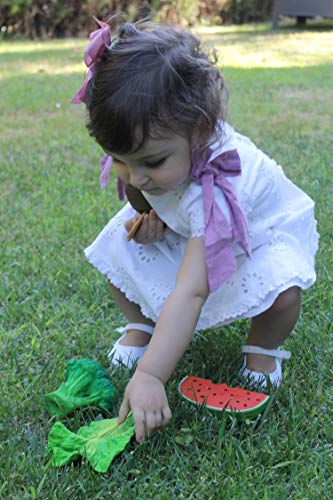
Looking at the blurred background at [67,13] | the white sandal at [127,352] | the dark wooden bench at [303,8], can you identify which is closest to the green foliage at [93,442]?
the white sandal at [127,352]

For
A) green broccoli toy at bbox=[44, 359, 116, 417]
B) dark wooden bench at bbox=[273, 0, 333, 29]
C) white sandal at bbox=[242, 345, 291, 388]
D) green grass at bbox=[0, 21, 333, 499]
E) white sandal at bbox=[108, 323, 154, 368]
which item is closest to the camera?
green grass at bbox=[0, 21, 333, 499]

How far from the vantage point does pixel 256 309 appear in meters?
1.65

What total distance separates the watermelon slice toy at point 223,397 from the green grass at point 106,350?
25mm

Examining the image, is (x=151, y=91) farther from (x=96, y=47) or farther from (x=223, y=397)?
(x=223, y=397)

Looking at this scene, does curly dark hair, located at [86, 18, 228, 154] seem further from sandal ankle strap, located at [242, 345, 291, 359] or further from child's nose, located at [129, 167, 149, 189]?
sandal ankle strap, located at [242, 345, 291, 359]

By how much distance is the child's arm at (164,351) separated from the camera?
4.63ft

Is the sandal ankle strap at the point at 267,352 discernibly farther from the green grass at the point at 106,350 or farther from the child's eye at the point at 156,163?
the child's eye at the point at 156,163

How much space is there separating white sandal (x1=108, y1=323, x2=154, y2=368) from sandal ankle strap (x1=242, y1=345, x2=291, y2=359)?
29 centimetres

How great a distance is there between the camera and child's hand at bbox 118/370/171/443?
4.62 ft

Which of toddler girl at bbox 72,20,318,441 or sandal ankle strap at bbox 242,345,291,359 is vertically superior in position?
toddler girl at bbox 72,20,318,441

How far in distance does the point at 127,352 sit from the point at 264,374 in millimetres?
366

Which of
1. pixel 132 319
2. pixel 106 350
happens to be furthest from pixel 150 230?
pixel 106 350

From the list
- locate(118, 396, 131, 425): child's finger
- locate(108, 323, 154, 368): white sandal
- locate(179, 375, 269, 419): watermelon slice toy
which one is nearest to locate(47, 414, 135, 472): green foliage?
locate(118, 396, 131, 425): child's finger

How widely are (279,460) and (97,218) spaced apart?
5.26 ft
